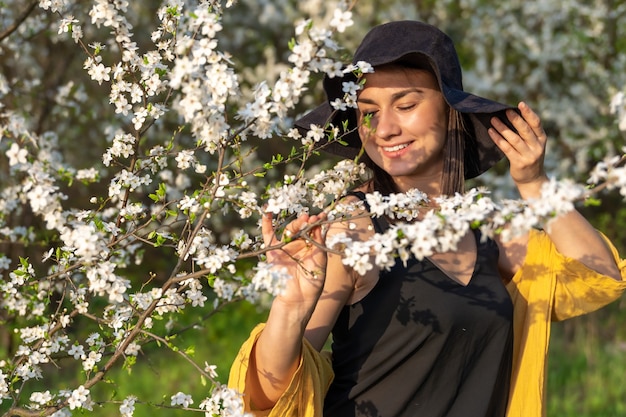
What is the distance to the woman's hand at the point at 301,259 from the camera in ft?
6.21

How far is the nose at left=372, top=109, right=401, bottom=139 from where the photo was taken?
2.39 meters

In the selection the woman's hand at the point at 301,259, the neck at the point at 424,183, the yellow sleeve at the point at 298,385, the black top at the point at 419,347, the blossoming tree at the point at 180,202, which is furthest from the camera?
the neck at the point at 424,183

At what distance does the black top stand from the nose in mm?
256

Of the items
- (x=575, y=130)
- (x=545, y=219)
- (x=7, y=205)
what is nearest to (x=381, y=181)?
(x=545, y=219)

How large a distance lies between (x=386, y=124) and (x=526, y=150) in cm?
39

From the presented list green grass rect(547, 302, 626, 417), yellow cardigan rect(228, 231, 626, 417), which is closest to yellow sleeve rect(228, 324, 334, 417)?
yellow cardigan rect(228, 231, 626, 417)

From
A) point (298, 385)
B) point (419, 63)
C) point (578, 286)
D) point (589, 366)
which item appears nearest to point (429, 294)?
point (298, 385)

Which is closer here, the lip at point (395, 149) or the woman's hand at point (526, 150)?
the woman's hand at point (526, 150)

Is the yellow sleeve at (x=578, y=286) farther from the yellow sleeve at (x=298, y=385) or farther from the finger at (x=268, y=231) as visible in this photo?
the finger at (x=268, y=231)

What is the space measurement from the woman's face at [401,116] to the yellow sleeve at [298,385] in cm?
63

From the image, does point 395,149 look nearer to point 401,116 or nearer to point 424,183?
point 401,116

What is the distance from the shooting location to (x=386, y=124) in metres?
2.39

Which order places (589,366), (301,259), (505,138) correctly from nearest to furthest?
(301,259), (505,138), (589,366)

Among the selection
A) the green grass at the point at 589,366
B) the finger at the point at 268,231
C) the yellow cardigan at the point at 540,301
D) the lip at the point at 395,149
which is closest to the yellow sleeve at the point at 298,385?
the yellow cardigan at the point at 540,301
